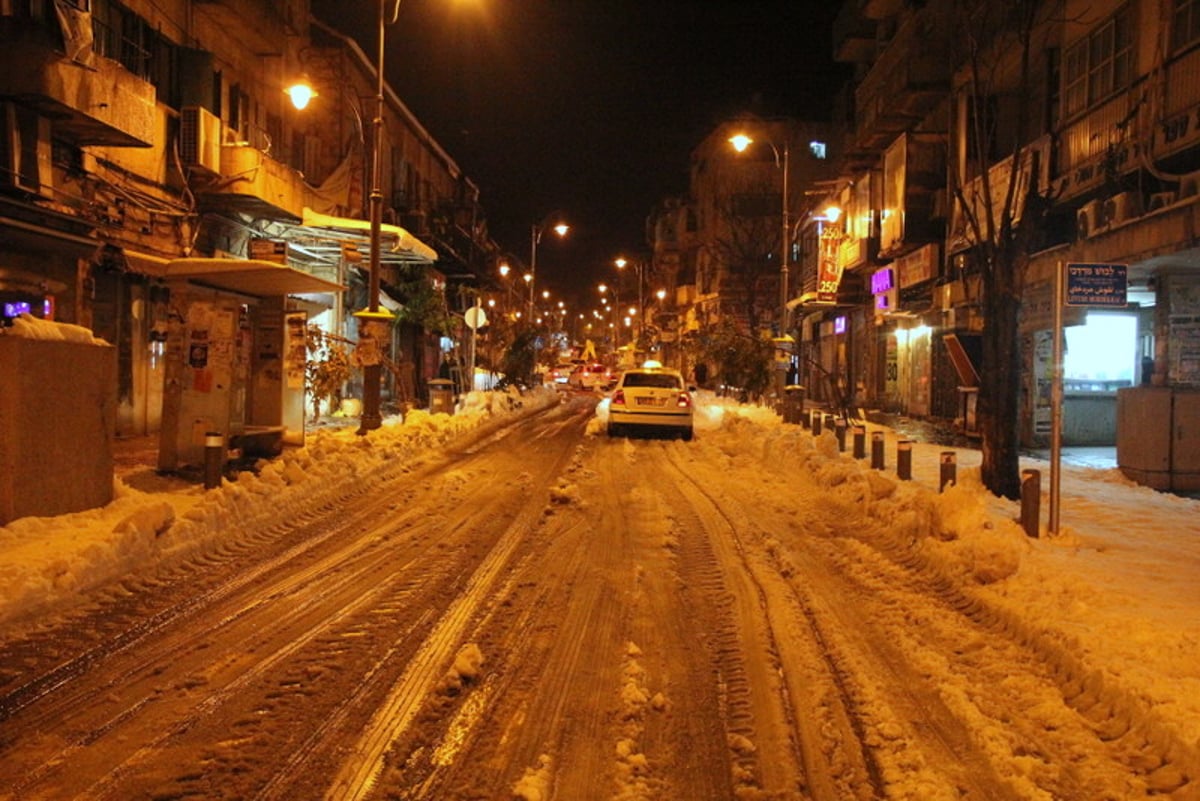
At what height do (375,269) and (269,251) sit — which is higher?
(269,251)

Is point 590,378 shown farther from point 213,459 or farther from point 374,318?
point 213,459

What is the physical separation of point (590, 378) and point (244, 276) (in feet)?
128

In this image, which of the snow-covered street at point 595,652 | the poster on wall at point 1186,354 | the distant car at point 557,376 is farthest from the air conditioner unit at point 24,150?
the distant car at point 557,376

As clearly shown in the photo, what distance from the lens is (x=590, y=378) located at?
167ft

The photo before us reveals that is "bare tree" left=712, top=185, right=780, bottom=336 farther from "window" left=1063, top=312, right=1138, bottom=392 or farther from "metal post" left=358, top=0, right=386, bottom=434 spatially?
"metal post" left=358, top=0, right=386, bottom=434

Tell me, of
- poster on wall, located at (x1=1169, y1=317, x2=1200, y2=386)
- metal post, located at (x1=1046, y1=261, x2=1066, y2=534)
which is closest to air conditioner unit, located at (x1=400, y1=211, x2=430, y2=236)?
poster on wall, located at (x1=1169, y1=317, x2=1200, y2=386)

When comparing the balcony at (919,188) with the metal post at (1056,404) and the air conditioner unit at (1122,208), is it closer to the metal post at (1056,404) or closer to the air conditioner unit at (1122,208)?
the air conditioner unit at (1122,208)

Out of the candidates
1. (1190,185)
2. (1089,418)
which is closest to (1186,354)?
(1190,185)

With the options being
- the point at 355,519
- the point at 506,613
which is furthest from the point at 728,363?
the point at 506,613

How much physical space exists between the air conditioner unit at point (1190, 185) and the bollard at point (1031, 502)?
6.86 m

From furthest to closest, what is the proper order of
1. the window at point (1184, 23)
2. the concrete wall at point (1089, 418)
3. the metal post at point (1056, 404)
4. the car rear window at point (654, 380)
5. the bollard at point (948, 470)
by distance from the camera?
1. the car rear window at point (654, 380)
2. the concrete wall at point (1089, 418)
3. the window at point (1184, 23)
4. the bollard at point (948, 470)
5. the metal post at point (1056, 404)

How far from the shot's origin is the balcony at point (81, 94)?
1287 centimetres

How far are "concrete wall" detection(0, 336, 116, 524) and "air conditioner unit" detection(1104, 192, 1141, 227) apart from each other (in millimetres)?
14225

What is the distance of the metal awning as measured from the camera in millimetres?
11570
